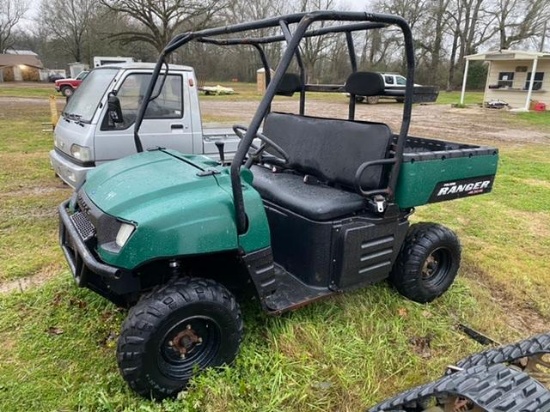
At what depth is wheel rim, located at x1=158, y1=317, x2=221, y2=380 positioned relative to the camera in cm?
207

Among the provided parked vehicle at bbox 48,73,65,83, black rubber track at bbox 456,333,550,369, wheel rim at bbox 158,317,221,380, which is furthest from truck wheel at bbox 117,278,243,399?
parked vehicle at bbox 48,73,65,83

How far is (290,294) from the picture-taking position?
2465 millimetres

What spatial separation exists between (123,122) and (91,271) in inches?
112

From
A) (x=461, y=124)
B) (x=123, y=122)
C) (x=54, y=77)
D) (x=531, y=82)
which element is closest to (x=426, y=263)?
(x=123, y=122)

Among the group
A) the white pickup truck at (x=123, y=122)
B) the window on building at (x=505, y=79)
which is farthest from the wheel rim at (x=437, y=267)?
the window on building at (x=505, y=79)

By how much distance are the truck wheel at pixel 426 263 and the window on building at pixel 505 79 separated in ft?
65.7

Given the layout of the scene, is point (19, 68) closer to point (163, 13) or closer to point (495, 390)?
point (163, 13)

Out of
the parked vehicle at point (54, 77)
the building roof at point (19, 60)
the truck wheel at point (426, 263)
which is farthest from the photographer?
the building roof at point (19, 60)

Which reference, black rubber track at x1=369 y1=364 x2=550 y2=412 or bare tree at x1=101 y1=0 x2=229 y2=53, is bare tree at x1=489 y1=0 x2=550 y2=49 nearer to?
bare tree at x1=101 y1=0 x2=229 y2=53

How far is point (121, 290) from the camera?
211cm

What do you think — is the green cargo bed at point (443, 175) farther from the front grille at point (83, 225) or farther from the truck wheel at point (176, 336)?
the front grille at point (83, 225)

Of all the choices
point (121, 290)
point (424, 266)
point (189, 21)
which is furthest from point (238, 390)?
point (189, 21)

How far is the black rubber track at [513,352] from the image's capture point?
77.3 inches

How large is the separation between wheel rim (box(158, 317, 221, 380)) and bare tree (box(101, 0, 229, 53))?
25071mm
